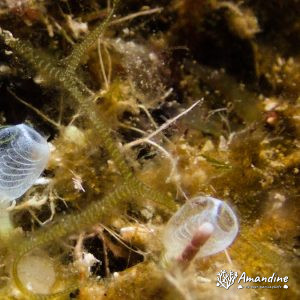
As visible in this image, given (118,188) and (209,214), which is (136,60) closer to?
(118,188)

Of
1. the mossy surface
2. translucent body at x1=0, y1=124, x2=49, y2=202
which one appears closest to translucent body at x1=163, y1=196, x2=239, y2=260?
the mossy surface

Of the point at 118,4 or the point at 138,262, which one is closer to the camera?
the point at 138,262

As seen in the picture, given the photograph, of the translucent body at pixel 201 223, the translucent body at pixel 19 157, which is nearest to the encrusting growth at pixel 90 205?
the translucent body at pixel 201 223

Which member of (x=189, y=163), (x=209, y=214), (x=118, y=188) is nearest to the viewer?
(x=209, y=214)

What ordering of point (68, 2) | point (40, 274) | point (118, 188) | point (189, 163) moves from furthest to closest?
point (68, 2)
point (189, 163)
point (40, 274)
point (118, 188)

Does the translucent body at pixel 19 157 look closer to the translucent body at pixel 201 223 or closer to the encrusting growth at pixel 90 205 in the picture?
the encrusting growth at pixel 90 205

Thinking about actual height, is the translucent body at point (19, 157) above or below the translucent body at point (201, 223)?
above

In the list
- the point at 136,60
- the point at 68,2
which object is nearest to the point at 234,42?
the point at 136,60
